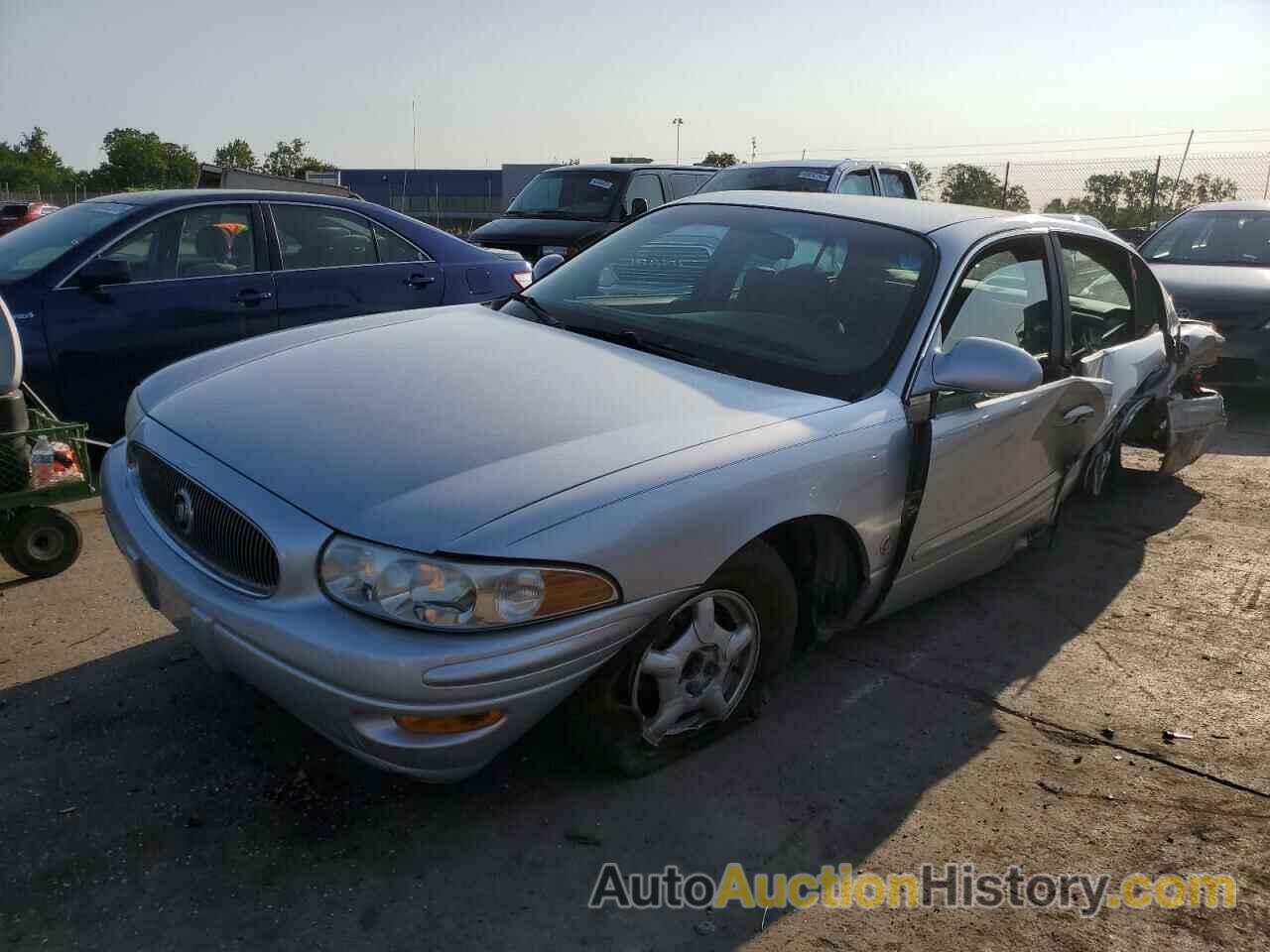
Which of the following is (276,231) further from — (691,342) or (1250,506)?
(1250,506)

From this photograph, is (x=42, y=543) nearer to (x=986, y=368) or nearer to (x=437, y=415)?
(x=437, y=415)

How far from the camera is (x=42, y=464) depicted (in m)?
4.12

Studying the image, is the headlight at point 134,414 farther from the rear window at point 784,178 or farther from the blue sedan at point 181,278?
the rear window at point 784,178

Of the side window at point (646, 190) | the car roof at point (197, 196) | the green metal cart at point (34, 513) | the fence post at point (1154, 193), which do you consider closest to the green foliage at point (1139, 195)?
the fence post at point (1154, 193)

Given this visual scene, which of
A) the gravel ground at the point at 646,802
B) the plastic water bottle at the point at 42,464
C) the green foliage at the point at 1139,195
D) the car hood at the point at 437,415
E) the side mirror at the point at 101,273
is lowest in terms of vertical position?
the gravel ground at the point at 646,802

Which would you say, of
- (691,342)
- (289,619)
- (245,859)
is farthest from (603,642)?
(691,342)

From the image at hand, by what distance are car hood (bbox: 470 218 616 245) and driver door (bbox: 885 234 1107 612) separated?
7.27 m

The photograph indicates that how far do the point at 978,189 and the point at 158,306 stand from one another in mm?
20335

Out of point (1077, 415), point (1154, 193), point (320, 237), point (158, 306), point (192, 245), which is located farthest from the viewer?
point (1154, 193)

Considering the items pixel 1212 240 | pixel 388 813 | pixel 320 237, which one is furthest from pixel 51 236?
pixel 1212 240

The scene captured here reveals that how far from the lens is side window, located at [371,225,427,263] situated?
6504 millimetres

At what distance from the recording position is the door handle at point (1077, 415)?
3.98 m

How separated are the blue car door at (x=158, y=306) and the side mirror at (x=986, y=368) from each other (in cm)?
409

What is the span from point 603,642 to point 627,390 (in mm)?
822
